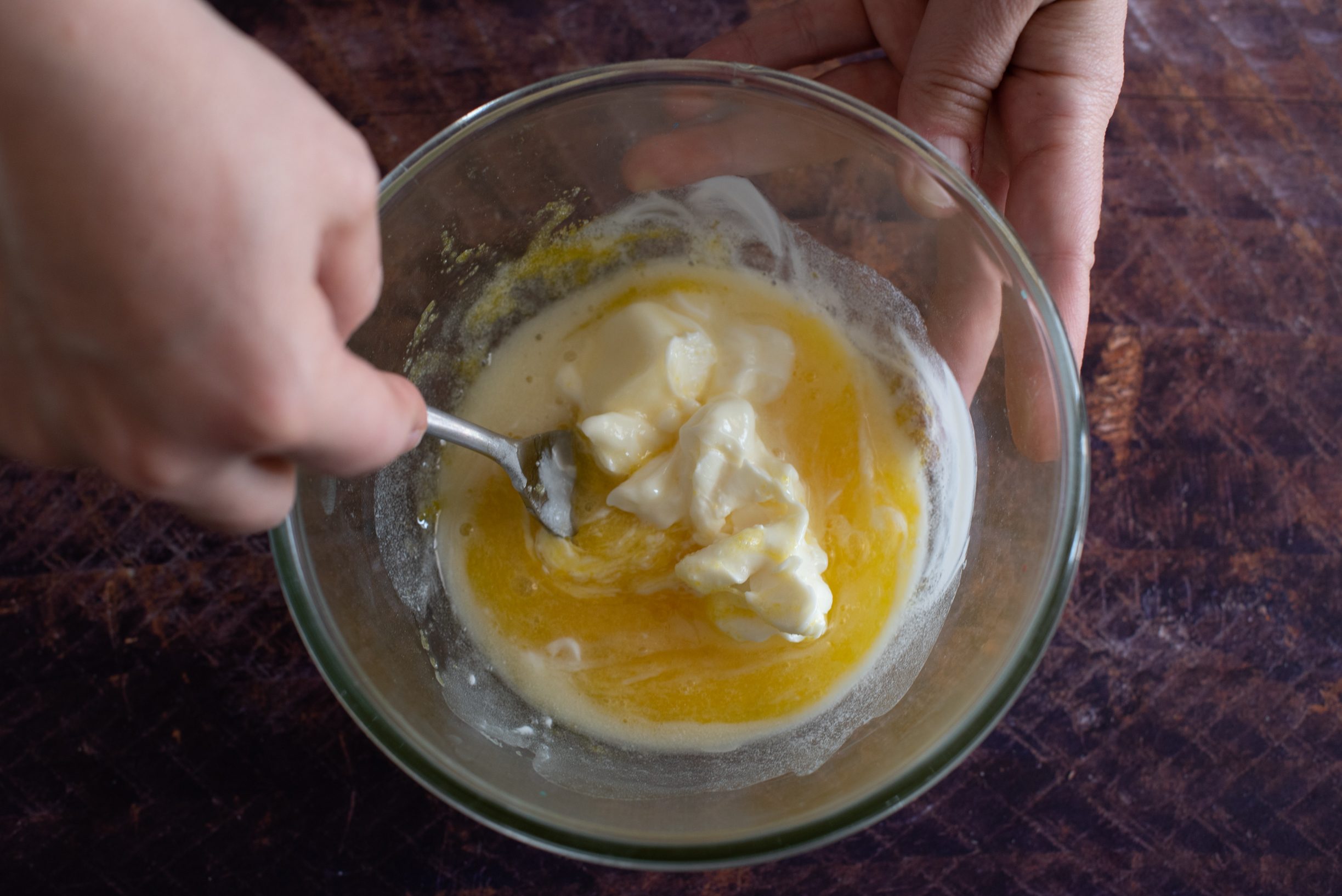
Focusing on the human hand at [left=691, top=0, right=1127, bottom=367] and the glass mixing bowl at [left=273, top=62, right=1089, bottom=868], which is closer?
the glass mixing bowl at [left=273, top=62, right=1089, bottom=868]

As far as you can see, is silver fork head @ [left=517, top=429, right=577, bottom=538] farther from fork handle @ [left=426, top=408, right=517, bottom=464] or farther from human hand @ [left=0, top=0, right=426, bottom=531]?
human hand @ [left=0, top=0, right=426, bottom=531]


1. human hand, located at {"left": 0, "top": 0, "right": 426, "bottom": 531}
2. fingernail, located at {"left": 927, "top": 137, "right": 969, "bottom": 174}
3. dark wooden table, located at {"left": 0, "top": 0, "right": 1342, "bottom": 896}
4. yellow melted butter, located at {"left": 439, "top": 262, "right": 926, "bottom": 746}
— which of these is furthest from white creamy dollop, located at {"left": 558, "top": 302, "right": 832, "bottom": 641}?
human hand, located at {"left": 0, "top": 0, "right": 426, "bottom": 531}

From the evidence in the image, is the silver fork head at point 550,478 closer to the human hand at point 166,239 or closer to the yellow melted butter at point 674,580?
the yellow melted butter at point 674,580

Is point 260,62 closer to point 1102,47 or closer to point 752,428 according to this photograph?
point 752,428

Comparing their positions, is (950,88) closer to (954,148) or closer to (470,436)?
(954,148)

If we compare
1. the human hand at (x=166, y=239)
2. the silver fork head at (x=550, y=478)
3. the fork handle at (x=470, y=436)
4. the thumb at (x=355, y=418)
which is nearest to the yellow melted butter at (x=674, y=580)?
the silver fork head at (x=550, y=478)

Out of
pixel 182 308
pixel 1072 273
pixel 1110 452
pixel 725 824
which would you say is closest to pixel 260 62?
pixel 182 308
